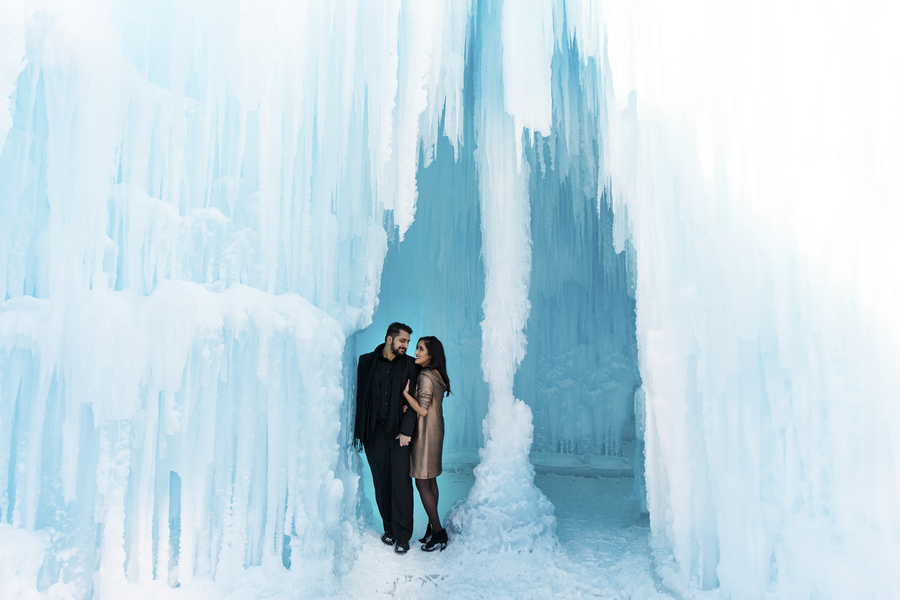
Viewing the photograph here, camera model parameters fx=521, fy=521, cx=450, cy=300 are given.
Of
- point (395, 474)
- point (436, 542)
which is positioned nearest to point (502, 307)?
point (395, 474)

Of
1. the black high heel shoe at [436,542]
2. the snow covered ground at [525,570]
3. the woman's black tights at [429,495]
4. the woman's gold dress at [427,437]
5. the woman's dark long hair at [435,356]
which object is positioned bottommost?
the snow covered ground at [525,570]

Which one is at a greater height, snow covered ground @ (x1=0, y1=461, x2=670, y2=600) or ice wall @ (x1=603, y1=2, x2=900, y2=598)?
ice wall @ (x1=603, y1=2, x2=900, y2=598)

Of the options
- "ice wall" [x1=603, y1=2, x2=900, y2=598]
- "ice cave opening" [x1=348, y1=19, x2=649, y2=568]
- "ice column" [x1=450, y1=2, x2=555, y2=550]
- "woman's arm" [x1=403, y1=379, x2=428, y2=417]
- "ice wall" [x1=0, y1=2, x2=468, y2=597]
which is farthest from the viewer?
"ice cave opening" [x1=348, y1=19, x2=649, y2=568]

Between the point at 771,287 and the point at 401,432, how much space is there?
2245 mm

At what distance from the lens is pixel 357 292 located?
363 cm

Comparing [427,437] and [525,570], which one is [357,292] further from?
[525,570]

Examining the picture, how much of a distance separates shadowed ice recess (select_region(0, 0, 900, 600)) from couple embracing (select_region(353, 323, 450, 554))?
144 millimetres

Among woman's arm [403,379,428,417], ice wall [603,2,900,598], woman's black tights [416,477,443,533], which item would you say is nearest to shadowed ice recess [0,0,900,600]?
ice wall [603,2,900,598]

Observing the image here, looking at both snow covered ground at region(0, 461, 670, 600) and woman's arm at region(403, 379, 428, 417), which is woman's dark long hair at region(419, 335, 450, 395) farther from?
snow covered ground at region(0, 461, 670, 600)

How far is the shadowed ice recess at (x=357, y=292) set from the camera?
7.72 feet

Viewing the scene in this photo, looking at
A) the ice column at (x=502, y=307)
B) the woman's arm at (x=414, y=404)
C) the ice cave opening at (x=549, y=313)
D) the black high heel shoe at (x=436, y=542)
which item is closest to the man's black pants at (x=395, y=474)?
the black high heel shoe at (x=436, y=542)

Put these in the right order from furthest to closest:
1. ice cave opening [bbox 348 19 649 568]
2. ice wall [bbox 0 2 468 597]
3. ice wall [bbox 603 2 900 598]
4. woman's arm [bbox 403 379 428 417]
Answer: ice cave opening [bbox 348 19 649 568] → woman's arm [bbox 403 379 428 417] → ice wall [bbox 0 2 468 597] → ice wall [bbox 603 2 900 598]

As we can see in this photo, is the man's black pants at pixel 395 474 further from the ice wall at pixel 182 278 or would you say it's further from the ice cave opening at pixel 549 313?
the ice cave opening at pixel 549 313

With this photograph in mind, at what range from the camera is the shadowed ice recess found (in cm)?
235
